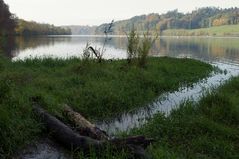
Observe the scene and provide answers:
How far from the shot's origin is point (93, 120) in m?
9.95

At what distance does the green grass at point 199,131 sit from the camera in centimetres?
742

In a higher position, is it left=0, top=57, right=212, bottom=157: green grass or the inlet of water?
left=0, top=57, right=212, bottom=157: green grass

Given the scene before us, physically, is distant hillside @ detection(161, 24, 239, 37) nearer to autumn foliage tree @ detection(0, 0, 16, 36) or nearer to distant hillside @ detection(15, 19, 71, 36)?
distant hillside @ detection(15, 19, 71, 36)

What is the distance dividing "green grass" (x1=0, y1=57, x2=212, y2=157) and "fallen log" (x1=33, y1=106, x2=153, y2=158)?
50cm

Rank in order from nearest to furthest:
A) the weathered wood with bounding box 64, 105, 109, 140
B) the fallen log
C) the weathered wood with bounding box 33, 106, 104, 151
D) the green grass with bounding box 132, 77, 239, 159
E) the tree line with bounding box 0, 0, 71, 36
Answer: the fallen log, the weathered wood with bounding box 33, 106, 104, 151, the weathered wood with bounding box 64, 105, 109, 140, the green grass with bounding box 132, 77, 239, 159, the tree line with bounding box 0, 0, 71, 36

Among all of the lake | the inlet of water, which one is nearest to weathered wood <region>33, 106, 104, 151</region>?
the inlet of water

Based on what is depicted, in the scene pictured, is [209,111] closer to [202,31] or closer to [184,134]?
[184,134]

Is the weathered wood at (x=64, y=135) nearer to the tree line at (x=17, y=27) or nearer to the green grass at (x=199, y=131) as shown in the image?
the green grass at (x=199, y=131)

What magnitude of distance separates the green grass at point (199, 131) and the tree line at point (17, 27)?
191ft

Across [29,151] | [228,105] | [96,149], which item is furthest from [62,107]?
[228,105]

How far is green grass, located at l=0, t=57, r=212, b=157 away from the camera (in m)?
7.32

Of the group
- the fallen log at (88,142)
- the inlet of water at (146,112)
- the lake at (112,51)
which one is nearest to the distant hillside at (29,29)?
the lake at (112,51)

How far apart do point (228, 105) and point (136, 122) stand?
10.3 feet

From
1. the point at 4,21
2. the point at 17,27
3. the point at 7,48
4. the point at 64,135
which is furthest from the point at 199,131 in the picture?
the point at 17,27
